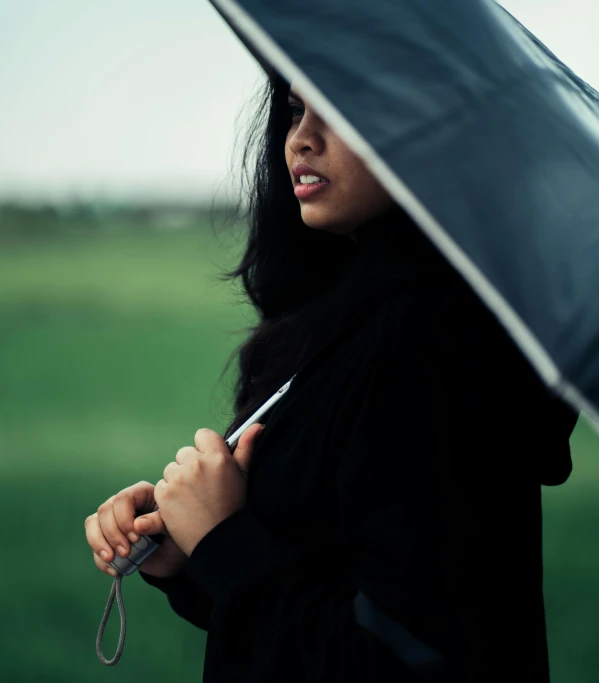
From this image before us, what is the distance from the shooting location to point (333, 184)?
126 cm

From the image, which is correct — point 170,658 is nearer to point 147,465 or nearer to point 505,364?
point 505,364

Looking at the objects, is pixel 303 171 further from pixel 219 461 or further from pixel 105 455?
pixel 105 455

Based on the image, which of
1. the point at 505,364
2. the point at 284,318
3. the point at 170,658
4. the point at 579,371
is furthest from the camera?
the point at 170,658

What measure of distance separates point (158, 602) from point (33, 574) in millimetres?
774

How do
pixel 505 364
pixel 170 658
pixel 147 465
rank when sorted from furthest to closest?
pixel 147 465
pixel 170 658
pixel 505 364

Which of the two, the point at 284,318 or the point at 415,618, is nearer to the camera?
the point at 415,618

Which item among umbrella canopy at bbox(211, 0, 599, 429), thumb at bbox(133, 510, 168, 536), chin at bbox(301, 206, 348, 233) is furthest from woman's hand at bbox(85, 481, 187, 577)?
Result: umbrella canopy at bbox(211, 0, 599, 429)

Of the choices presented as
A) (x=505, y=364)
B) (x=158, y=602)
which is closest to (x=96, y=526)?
(x=505, y=364)

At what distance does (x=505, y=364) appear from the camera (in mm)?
1099

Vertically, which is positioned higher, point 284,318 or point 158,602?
point 284,318

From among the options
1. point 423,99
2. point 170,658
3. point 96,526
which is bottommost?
point 170,658

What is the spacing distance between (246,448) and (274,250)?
0.61 metres

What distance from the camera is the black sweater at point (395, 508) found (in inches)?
39.5

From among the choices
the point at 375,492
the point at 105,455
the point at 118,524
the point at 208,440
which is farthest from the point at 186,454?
the point at 105,455
